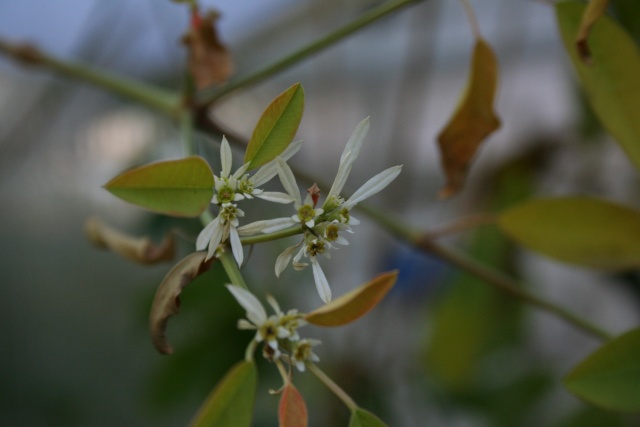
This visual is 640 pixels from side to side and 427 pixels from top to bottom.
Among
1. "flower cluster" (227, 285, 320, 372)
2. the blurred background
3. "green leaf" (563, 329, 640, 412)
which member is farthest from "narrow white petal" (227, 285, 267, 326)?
the blurred background

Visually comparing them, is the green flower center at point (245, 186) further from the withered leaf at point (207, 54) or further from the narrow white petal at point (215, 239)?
the withered leaf at point (207, 54)

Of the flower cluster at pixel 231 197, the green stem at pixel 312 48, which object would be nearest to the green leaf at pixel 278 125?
the flower cluster at pixel 231 197

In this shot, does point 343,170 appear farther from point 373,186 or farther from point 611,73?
point 611,73

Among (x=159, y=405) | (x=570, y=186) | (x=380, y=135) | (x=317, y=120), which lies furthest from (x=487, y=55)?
(x=317, y=120)

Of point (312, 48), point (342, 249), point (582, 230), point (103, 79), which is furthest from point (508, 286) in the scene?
point (342, 249)

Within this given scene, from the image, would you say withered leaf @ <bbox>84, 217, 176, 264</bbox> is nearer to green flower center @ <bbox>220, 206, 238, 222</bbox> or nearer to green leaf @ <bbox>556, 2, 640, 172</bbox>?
green flower center @ <bbox>220, 206, 238, 222</bbox>
